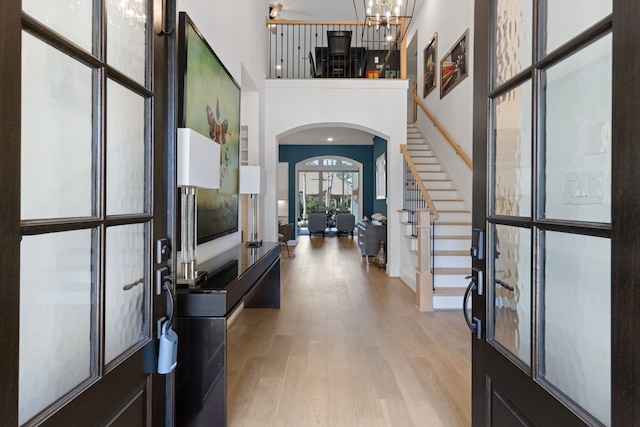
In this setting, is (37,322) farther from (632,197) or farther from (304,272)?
(304,272)

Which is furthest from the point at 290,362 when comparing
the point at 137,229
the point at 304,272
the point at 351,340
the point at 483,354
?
the point at 304,272

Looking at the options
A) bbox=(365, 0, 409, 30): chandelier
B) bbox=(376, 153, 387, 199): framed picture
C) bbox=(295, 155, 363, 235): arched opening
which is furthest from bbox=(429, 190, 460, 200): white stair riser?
bbox=(295, 155, 363, 235): arched opening

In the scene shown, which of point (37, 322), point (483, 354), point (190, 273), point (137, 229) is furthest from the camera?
point (190, 273)

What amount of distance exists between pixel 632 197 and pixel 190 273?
6.23 feet

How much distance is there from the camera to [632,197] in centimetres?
71

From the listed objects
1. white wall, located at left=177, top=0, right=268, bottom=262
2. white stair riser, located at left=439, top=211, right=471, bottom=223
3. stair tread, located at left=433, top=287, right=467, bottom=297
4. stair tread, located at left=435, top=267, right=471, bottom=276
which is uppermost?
white wall, located at left=177, top=0, right=268, bottom=262

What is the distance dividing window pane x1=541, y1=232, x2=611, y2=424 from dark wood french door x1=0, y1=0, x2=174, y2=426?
1269mm

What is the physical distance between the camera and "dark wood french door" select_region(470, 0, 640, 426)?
0.74 m

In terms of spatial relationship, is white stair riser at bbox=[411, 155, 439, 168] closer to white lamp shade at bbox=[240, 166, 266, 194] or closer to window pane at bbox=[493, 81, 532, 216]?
white lamp shade at bbox=[240, 166, 266, 194]

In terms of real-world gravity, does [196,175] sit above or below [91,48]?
below

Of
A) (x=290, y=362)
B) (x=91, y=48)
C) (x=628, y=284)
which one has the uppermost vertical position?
(x=91, y=48)

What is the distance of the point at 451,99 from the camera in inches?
247

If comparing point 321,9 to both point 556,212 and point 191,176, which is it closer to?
point 191,176

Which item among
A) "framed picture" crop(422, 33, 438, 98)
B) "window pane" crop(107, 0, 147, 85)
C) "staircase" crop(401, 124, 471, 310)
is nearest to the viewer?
"window pane" crop(107, 0, 147, 85)
